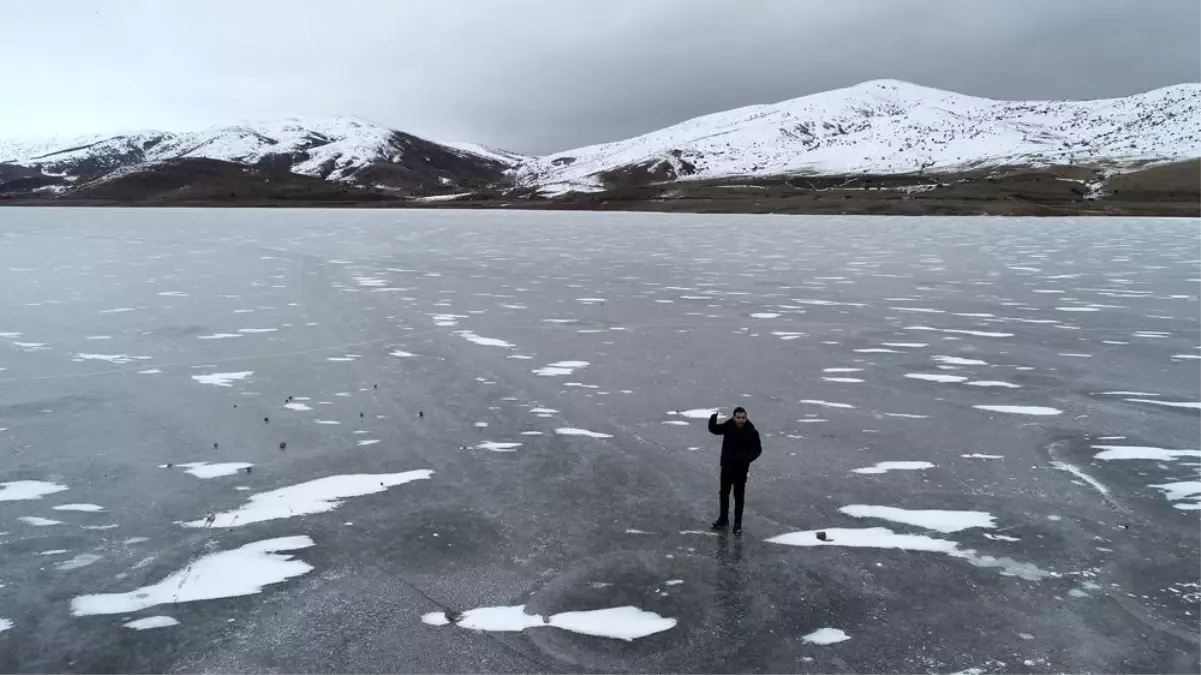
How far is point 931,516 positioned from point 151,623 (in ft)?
23.0

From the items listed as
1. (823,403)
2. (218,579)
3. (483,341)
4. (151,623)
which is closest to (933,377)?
(823,403)

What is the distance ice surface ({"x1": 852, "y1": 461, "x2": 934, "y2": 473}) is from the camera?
9.59 metres

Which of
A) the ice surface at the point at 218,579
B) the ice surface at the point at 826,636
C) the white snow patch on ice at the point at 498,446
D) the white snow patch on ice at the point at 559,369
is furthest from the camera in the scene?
the white snow patch on ice at the point at 559,369

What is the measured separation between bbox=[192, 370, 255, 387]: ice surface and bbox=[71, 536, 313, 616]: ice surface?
6.73 metres

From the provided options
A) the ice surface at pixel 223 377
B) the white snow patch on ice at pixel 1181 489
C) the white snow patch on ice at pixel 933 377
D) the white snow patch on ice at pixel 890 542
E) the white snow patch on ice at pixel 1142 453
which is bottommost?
the white snow patch on ice at pixel 890 542

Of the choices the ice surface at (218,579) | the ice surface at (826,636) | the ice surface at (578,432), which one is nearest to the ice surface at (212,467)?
the ice surface at (218,579)

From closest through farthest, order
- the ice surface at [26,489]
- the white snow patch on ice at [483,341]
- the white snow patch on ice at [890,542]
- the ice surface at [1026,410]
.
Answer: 1. the white snow patch on ice at [890,542]
2. the ice surface at [26,489]
3. the ice surface at [1026,410]
4. the white snow patch on ice at [483,341]

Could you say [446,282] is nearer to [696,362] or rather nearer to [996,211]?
[696,362]

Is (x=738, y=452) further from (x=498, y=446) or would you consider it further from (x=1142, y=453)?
(x=1142, y=453)

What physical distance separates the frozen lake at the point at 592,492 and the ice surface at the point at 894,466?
4 cm

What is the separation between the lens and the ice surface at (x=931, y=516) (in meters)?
8.08

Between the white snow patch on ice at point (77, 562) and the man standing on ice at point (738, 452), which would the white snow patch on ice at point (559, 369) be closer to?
the man standing on ice at point (738, 452)

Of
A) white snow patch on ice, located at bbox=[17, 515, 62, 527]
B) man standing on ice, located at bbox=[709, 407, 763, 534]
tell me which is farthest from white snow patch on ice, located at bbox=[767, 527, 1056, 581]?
white snow patch on ice, located at bbox=[17, 515, 62, 527]

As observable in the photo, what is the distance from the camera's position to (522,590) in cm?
683
